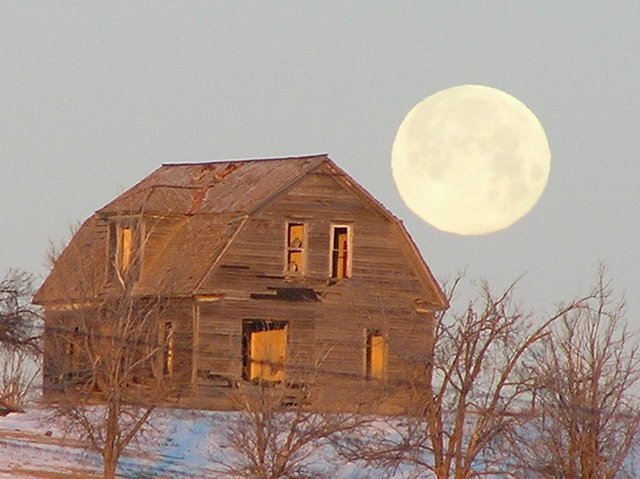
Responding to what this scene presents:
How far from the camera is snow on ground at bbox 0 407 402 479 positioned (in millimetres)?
45750

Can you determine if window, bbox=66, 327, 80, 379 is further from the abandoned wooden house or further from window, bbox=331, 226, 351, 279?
window, bbox=331, 226, 351, 279

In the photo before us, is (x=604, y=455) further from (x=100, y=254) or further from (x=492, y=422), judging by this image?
(x=100, y=254)

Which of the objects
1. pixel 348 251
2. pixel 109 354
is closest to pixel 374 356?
pixel 348 251

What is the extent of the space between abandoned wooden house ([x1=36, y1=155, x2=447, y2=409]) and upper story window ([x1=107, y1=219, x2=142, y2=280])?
1.6 inches

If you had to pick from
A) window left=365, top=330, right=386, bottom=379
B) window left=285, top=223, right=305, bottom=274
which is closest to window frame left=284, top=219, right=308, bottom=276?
window left=285, top=223, right=305, bottom=274

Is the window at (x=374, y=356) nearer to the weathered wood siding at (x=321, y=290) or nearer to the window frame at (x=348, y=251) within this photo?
the weathered wood siding at (x=321, y=290)

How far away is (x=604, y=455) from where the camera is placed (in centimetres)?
3891

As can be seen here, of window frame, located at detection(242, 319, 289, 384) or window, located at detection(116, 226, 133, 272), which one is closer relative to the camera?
window frame, located at detection(242, 319, 289, 384)

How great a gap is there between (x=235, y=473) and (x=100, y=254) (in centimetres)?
1738

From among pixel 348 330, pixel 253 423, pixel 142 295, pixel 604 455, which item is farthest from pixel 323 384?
pixel 604 455

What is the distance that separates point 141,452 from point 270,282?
26.2 ft

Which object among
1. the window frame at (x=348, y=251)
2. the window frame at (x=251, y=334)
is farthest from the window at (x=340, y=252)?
the window frame at (x=251, y=334)

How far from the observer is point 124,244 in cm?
5641

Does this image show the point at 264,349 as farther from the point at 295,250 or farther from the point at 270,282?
the point at 295,250
